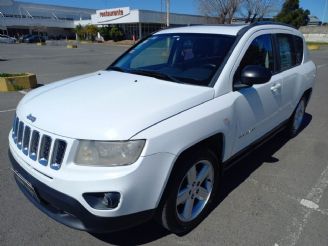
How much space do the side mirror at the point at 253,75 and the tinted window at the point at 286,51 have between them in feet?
4.30

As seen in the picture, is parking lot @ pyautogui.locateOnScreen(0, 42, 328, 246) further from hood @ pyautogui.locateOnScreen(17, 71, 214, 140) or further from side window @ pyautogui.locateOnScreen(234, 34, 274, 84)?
side window @ pyautogui.locateOnScreen(234, 34, 274, 84)

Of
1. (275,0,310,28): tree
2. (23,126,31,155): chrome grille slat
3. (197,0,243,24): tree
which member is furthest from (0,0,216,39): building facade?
(23,126,31,155): chrome grille slat

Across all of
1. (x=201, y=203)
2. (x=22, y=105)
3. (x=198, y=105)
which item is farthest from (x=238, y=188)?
(x=22, y=105)

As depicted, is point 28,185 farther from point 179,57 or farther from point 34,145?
point 179,57

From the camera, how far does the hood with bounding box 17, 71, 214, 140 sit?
220 centimetres

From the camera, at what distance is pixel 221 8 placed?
Answer: 4075cm

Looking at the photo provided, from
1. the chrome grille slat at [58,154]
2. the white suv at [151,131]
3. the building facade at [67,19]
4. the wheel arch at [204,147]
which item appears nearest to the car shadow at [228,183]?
the white suv at [151,131]

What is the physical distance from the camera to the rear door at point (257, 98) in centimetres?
312

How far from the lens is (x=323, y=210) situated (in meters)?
3.21

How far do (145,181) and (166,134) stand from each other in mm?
375

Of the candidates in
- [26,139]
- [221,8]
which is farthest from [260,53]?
[221,8]

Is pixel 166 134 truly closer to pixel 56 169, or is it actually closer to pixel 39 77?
pixel 56 169

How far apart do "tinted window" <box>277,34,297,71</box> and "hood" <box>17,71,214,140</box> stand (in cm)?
193

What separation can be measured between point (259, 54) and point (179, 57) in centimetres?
94
